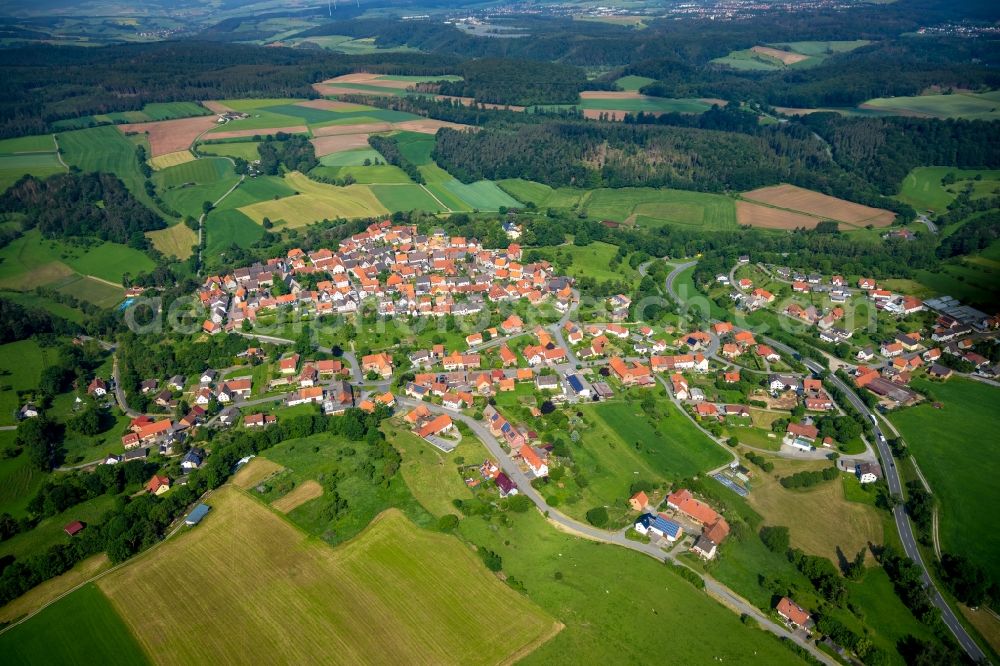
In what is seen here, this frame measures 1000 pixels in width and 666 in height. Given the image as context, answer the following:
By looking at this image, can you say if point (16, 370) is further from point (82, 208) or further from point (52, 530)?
point (82, 208)

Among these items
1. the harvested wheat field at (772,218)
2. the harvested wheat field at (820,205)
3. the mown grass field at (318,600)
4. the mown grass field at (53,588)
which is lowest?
the mown grass field at (53,588)

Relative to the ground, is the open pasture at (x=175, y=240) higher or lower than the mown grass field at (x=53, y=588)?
higher

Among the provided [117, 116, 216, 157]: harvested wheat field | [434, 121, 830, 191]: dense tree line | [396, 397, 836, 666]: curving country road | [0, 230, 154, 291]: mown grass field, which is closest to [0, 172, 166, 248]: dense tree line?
[0, 230, 154, 291]: mown grass field

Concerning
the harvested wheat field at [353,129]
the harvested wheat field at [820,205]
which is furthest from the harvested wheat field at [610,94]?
the harvested wheat field at [820,205]

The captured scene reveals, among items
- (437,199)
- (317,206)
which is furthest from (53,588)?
(437,199)

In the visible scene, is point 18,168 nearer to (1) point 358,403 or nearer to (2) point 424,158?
(2) point 424,158

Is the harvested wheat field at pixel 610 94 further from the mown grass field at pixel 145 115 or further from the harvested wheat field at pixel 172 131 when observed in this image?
the mown grass field at pixel 145 115
